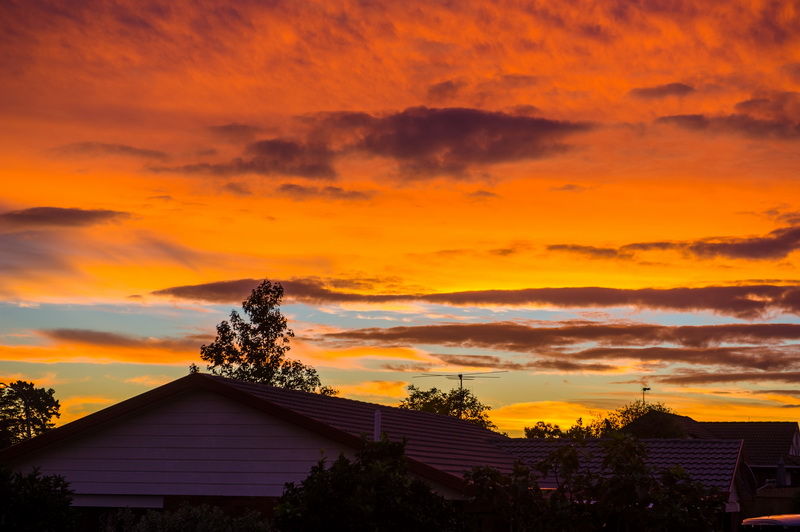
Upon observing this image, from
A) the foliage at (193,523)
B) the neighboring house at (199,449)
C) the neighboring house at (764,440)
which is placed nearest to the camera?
the foliage at (193,523)

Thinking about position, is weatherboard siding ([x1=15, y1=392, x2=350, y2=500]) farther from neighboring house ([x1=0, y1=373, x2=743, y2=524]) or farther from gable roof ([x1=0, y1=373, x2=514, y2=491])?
gable roof ([x1=0, y1=373, x2=514, y2=491])

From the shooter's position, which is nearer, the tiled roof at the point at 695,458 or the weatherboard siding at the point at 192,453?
the weatherboard siding at the point at 192,453

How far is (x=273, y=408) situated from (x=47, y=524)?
6976 millimetres

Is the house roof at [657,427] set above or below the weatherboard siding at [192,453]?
above

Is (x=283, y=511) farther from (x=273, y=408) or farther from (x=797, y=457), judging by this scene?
(x=797, y=457)

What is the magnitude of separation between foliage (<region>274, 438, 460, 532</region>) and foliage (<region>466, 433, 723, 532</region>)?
2.16 metres

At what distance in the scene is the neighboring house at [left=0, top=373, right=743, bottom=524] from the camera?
22.9 metres

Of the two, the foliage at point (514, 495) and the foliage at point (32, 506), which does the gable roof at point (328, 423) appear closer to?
the foliage at point (514, 495)

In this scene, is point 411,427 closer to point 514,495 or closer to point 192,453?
point 192,453

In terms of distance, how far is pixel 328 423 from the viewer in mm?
23969

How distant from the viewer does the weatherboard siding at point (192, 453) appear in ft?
75.7

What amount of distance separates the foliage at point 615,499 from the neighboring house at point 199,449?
524 cm

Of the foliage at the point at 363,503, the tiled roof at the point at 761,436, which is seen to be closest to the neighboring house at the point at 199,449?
the foliage at the point at 363,503

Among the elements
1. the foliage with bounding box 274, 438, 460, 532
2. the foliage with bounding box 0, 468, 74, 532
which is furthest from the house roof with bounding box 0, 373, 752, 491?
the foliage with bounding box 0, 468, 74, 532
